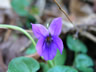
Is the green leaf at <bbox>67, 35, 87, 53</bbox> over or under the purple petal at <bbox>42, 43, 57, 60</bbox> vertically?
under

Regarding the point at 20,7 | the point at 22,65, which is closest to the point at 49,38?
the point at 22,65

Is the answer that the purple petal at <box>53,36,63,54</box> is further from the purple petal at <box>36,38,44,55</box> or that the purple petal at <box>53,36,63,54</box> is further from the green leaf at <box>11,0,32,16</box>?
the green leaf at <box>11,0,32,16</box>

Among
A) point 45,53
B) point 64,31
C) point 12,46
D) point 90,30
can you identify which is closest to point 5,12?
point 12,46

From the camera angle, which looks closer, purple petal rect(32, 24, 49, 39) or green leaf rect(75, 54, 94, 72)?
purple petal rect(32, 24, 49, 39)

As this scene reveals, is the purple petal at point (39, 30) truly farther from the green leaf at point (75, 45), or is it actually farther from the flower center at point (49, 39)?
the green leaf at point (75, 45)

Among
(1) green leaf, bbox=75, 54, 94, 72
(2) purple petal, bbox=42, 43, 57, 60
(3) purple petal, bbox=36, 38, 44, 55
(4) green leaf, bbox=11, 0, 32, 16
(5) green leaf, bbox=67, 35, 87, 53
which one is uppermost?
(4) green leaf, bbox=11, 0, 32, 16

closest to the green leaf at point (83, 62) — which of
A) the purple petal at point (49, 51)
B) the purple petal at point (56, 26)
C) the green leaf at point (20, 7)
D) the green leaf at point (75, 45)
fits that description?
the green leaf at point (75, 45)

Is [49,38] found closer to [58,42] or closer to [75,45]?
[58,42]

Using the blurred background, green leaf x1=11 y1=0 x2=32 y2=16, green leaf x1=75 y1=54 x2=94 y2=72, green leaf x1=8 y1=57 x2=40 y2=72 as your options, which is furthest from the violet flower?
green leaf x1=11 y1=0 x2=32 y2=16
